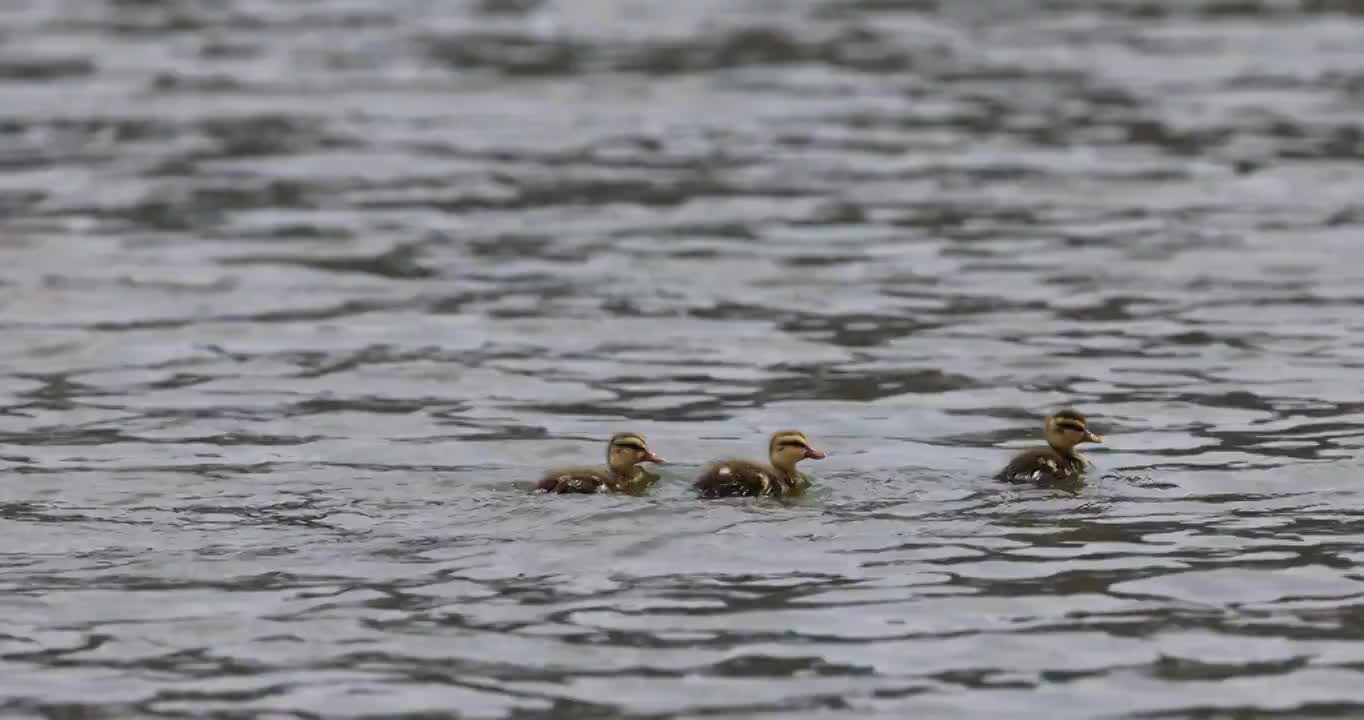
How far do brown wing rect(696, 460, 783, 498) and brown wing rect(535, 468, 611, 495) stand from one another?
0.39 metres

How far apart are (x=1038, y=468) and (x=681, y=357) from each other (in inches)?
135

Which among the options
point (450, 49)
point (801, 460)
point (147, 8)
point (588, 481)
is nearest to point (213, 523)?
point (588, 481)

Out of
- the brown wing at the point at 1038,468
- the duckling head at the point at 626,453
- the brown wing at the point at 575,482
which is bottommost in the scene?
the brown wing at the point at 1038,468

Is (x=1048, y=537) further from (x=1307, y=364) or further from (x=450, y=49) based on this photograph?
(x=450, y=49)

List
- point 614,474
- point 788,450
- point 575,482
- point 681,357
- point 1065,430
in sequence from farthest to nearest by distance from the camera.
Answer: point 681,357 < point 1065,430 < point 788,450 < point 614,474 < point 575,482

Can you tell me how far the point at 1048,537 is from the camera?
10312 mm

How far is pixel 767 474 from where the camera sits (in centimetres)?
1083

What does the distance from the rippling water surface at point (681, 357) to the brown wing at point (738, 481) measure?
0.32 ft

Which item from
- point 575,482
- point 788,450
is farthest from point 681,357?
point 575,482

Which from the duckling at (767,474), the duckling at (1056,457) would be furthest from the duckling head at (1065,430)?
the duckling at (767,474)

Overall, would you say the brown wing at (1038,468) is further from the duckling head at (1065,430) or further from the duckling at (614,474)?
the duckling at (614,474)

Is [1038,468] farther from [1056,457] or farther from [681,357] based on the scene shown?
[681,357]

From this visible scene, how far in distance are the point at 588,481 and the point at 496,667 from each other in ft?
6.76

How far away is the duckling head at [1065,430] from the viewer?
11.2 meters
